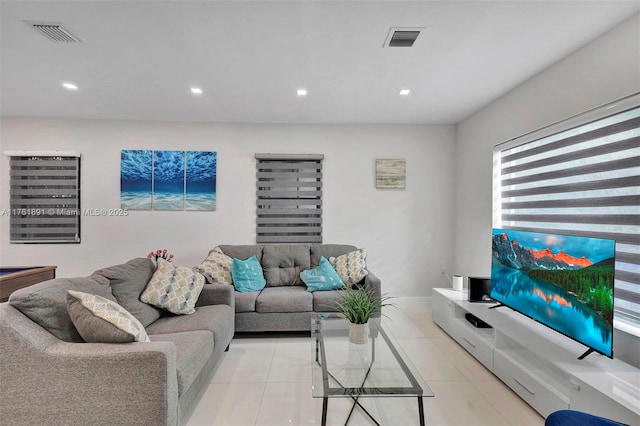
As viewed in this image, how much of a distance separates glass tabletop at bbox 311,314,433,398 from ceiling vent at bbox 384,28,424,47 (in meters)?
2.18

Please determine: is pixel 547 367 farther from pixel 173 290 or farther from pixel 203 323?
pixel 173 290

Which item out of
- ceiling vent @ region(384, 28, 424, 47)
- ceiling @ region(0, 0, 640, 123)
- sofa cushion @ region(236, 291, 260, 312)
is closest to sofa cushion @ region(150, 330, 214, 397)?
sofa cushion @ region(236, 291, 260, 312)

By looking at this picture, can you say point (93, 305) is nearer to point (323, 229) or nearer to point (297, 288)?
point (297, 288)

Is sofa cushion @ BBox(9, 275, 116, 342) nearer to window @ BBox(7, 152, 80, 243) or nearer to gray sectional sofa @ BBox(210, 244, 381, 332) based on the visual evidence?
gray sectional sofa @ BBox(210, 244, 381, 332)

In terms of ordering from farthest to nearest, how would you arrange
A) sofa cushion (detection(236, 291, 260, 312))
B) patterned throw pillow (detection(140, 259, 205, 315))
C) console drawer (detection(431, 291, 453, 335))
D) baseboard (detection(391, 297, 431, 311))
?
baseboard (detection(391, 297, 431, 311)) → console drawer (detection(431, 291, 453, 335)) → sofa cushion (detection(236, 291, 260, 312)) → patterned throw pillow (detection(140, 259, 205, 315))

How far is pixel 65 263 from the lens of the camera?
157 inches

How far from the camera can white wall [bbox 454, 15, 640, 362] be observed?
192cm

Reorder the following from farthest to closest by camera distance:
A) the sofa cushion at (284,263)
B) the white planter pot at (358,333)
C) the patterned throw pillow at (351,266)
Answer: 1. the sofa cushion at (284,263)
2. the patterned throw pillow at (351,266)
3. the white planter pot at (358,333)

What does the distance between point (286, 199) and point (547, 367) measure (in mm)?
3205

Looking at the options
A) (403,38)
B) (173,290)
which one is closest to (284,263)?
(173,290)

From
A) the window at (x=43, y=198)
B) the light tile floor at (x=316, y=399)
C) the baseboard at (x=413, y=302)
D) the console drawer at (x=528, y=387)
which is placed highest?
the window at (x=43, y=198)

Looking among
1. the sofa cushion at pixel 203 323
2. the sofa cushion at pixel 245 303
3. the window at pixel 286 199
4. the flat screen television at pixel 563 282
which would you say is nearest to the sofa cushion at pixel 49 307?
the sofa cushion at pixel 203 323

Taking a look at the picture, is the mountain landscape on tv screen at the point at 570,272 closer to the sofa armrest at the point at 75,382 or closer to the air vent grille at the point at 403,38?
the air vent grille at the point at 403,38

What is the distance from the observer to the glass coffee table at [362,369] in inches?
60.2
